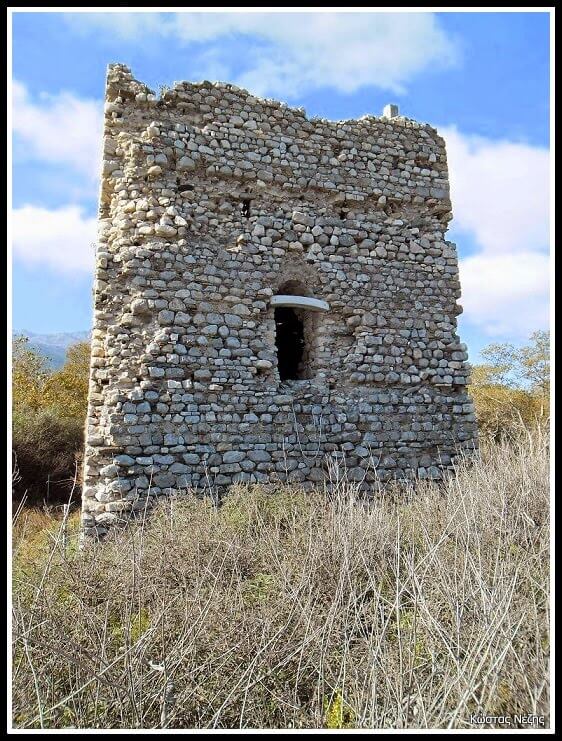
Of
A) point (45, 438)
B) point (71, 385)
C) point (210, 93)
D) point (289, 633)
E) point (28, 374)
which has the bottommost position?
point (289, 633)

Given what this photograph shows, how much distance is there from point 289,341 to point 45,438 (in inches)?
260

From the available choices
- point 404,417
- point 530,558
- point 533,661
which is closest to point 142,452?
point 404,417

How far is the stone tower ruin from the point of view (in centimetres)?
648

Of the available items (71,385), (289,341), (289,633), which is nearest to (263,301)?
(289,341)

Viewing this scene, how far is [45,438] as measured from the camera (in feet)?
38.6

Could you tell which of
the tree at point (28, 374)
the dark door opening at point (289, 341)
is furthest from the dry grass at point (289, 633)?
the tree at point (28, 374)

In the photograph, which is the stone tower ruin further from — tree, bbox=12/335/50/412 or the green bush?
tree, bbox=12/335/50/412

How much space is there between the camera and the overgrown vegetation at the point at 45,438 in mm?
10602

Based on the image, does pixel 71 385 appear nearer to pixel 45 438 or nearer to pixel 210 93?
pixel 45 438

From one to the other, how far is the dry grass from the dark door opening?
134 inches

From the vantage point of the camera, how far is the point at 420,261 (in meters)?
7.94

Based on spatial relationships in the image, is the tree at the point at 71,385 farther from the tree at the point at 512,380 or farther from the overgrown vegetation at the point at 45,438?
the tree at the point at 512,380

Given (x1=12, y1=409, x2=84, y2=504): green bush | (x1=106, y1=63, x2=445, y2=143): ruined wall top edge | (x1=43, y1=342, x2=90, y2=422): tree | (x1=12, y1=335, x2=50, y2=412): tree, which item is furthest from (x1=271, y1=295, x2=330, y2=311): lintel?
(x1=12, y1=335, x2=50, y2=412): tree

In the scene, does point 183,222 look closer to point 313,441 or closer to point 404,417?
point 313,441
